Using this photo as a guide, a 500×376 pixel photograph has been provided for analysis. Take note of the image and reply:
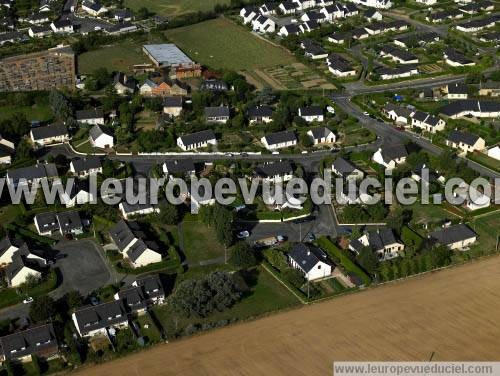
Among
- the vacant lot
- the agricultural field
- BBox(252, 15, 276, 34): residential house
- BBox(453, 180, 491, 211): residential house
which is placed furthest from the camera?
BBox(252, 15, 276, 34): residential house

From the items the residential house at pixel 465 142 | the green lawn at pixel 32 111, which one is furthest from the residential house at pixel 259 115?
the green lawn at pixel 32 111

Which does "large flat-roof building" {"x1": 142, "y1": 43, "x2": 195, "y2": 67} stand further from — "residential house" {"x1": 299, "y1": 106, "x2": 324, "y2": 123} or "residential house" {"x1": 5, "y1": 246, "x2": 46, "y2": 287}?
"residential house" {"x1": 5, "y1": 246, "x2": 46, "y2": 287}

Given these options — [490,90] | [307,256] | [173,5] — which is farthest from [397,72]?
[173,5]

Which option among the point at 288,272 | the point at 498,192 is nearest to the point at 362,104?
the point at 498,192

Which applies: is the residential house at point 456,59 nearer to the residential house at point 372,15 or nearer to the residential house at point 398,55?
the residential house at point 398,55

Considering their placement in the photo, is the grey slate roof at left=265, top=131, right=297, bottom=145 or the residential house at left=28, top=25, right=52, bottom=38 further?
the residential house at left=28, top=25, right=52, bottom=38

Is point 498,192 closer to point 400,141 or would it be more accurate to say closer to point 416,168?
point 416,168

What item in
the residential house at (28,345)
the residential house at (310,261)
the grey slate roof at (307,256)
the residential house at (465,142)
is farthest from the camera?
the residential house at (465,142)

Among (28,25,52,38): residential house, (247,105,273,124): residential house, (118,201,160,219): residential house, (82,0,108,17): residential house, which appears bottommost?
(118,201,160,219): residential house

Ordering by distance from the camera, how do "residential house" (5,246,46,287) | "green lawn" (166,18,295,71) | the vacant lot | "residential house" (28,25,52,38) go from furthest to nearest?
"residential house" (28,25,52,38) < "green lawn" (166,18,295,71) < "residential house" (5,246,46,287) < the vacant lot

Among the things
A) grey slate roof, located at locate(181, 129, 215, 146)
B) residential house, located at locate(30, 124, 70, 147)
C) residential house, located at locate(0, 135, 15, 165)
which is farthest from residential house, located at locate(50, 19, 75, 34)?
grey slate roof, located at locate(181, 129, 215, 146)
